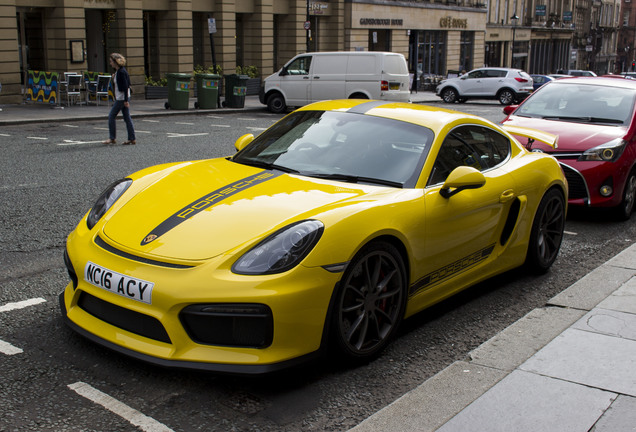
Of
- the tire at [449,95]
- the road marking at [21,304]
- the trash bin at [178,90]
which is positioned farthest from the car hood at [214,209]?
the tire at [449,95]

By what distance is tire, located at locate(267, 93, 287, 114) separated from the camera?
24938mm

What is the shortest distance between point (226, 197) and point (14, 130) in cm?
1454

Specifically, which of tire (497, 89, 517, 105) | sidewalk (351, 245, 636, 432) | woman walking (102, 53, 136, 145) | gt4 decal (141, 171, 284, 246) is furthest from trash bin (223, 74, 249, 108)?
sidewalk (351, 245, 636, 432)

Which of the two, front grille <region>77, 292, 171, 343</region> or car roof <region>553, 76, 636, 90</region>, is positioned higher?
car roof <region>553, 76, 636, 90</region>

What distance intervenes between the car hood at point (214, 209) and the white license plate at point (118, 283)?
17 centimetres

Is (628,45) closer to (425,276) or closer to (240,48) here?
(240,48)

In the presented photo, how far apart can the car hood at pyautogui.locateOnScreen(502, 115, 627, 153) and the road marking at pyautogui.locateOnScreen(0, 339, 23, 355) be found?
230 inches

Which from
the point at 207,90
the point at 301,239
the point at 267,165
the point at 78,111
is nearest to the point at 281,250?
the point at 301,239

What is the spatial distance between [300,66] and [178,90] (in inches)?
162

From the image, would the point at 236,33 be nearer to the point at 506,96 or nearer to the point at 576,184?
the point at 506,96

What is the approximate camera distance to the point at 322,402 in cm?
361

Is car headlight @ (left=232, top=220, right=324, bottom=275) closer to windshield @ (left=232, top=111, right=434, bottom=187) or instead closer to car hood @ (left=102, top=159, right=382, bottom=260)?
car hood @ (left=102, top=159, right=382, bottom=260)

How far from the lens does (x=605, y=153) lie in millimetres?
8062

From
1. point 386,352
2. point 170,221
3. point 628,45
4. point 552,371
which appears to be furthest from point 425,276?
point 628,45
